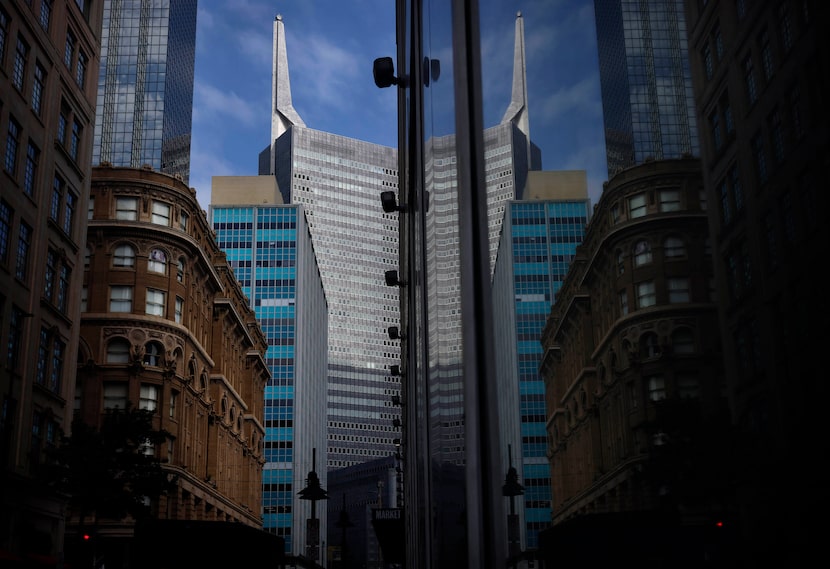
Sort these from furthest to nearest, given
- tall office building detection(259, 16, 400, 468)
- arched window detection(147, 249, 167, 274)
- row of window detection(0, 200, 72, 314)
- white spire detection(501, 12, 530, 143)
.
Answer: tall office building detection(259, 16, 400, 468), arched window detection(147, 249, 167, 274), row of window detection(0, 200, 72, 314), white spire detection(501, 12, 530, 143)

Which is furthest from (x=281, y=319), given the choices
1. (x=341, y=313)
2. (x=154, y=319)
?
(x=154, y=319)

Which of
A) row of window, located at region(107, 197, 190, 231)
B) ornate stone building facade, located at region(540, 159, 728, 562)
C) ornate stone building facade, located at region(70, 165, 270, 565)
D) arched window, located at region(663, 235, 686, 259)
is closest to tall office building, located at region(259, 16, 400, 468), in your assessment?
ornate stone building facade, located at region(70, 165, 270, 565)

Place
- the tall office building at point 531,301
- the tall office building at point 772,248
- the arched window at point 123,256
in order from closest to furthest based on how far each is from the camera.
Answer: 1. the tall office building at point 772,248
2. the tall office building at point 531,301
3. the arched window at point 123,256

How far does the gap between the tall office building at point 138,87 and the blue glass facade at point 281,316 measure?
598 inches

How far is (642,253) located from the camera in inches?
30.5

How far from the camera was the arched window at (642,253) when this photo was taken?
0.75 metres

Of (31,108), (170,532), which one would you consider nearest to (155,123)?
(31,108)

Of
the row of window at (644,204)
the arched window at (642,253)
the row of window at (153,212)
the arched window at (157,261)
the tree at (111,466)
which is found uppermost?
the row of window at (153,212)

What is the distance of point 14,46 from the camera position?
32938 mm

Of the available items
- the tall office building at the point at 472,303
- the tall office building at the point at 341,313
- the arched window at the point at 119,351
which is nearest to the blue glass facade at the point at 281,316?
the tall office building at the point at 341,313

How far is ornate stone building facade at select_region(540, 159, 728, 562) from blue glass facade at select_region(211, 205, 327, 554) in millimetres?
121770

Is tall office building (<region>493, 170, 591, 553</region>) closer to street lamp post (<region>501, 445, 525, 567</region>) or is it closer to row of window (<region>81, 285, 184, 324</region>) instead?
street lamp post (<region>501, 445, 525, 567</region>)

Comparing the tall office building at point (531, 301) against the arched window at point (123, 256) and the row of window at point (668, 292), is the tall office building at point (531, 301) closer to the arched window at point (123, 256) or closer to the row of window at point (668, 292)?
the row of window at point (668, 292)

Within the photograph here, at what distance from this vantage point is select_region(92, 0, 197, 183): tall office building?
138 metres
